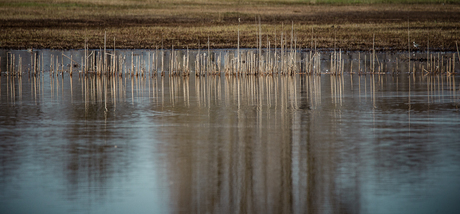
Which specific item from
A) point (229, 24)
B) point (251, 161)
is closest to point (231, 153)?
point (251, 161)

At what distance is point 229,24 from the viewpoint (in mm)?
57562

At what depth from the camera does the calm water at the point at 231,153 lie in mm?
8172

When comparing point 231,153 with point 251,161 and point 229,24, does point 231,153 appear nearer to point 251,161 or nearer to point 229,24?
point 251,161

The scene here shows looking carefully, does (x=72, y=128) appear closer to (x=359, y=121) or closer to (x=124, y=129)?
(x=124, y=129)

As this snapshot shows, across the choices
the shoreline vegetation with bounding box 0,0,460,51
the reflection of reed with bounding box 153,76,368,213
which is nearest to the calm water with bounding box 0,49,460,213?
the reflection of reed with bounding box 153,76,368,213

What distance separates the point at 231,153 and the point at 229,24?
47424mm

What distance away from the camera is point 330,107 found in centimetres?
1717

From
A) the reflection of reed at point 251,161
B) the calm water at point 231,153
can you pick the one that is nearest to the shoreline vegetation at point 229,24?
the calm water at point 231,153

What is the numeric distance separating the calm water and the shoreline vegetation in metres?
15.0

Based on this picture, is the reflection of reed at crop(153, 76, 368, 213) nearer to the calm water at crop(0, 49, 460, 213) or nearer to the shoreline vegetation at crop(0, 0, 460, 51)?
the calm water at crop(0, 49, 460, 213)

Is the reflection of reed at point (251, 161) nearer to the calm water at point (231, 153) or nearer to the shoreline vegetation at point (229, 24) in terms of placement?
the calm water at point (231, 153)

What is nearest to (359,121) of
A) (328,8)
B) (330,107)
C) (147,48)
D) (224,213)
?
(330,107)

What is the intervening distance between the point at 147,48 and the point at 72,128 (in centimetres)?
2956

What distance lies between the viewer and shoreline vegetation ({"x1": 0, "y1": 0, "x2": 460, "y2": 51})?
44.6 metres
